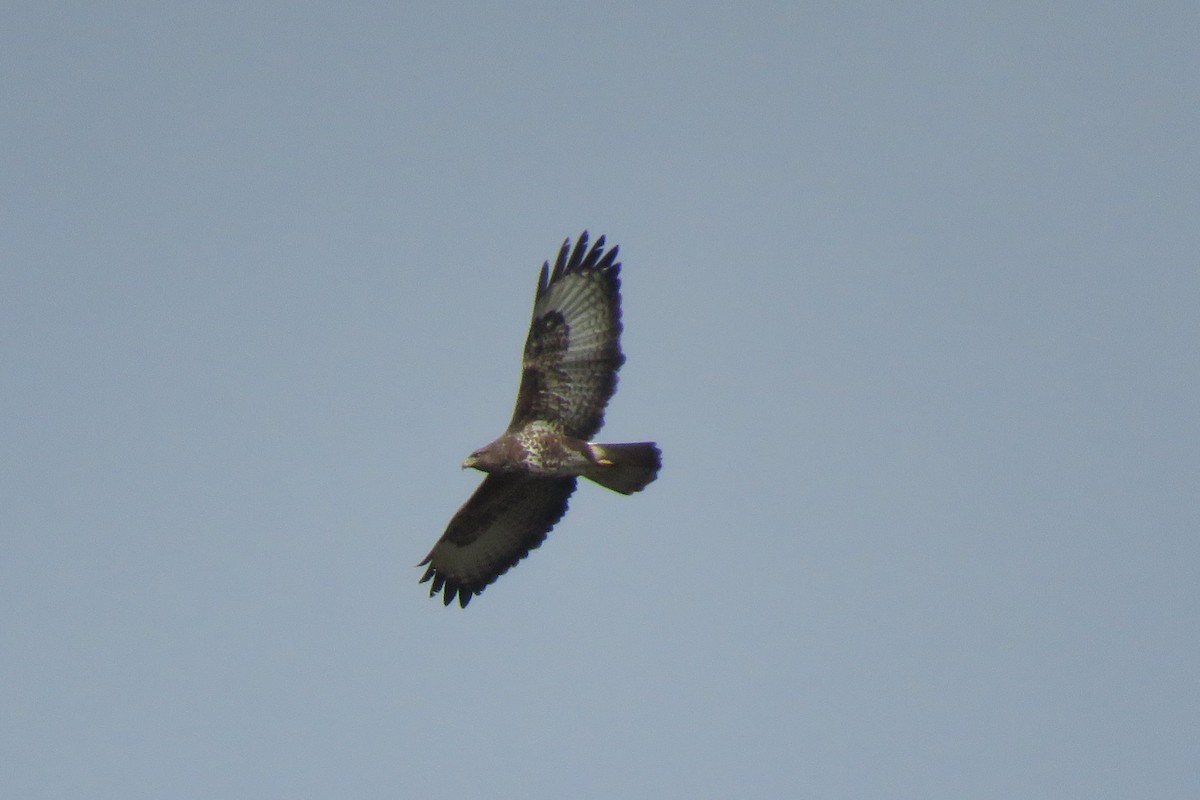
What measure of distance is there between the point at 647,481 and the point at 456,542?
240cm

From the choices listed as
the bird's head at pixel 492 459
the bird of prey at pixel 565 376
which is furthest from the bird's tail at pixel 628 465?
the bird's head at pixel 492 459

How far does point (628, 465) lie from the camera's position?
12055 millimetres

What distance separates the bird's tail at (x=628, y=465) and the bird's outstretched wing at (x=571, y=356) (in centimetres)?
48

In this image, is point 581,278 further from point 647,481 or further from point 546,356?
point 647,481

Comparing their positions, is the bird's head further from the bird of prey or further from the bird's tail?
the bird's tail

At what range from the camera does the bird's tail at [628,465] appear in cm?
1201

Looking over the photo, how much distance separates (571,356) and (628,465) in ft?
3.65

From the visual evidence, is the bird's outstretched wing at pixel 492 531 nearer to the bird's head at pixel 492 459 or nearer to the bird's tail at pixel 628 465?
the bird's head at pixel 492 459

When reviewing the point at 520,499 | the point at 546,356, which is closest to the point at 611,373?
the point at 546,356

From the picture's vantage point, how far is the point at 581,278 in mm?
12789

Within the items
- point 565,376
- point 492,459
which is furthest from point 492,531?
point 565,376

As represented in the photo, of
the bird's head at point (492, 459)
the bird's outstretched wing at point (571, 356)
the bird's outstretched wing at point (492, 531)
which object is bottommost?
the bird's outstretched wing at point (492, 531)

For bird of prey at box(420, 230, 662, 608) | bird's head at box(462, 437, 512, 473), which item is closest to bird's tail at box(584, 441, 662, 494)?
bird of prey at box(420, 230, 662, 608)

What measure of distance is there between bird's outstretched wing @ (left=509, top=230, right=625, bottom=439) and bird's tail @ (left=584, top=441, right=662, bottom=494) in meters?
0.48
